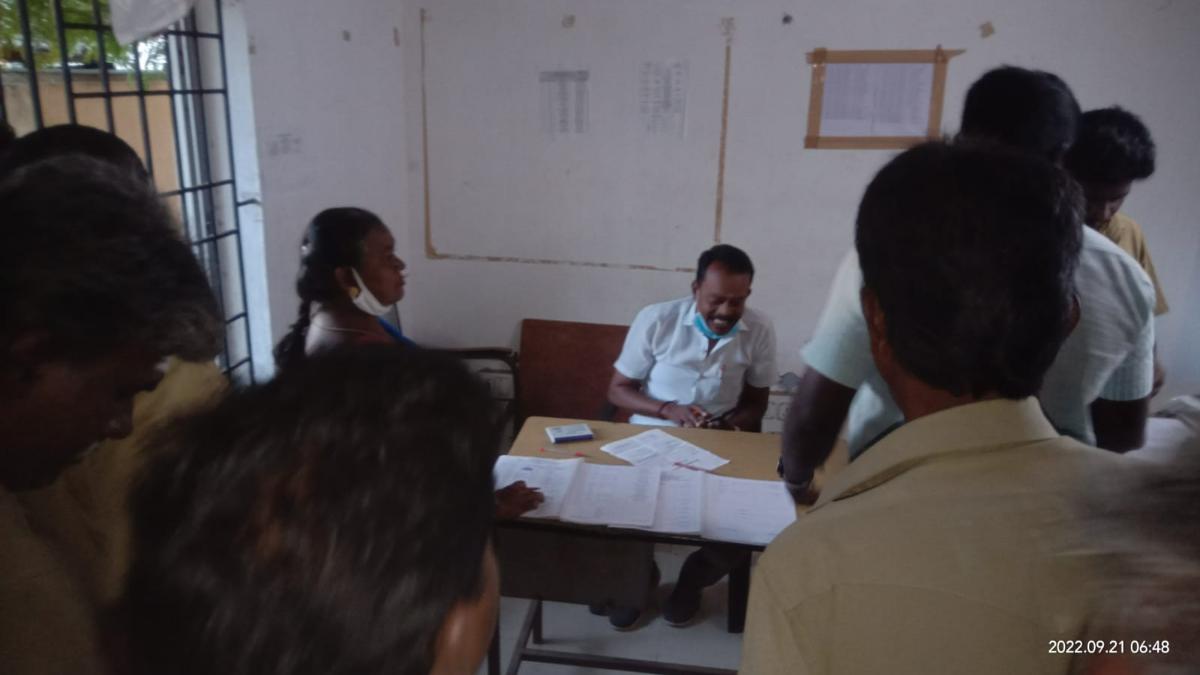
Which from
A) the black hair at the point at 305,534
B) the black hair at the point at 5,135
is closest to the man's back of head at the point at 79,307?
the black hair at the point at 305,534

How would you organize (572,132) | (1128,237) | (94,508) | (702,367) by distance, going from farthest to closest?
(572,132) < (702,367) < (1128,237) < (94,508)

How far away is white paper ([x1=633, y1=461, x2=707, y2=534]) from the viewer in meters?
1.75

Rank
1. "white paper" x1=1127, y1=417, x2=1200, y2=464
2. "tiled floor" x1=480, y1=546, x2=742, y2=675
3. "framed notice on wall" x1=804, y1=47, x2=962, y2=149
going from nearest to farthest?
"white paper" x1=1127, y1=417, x2=1200, y2=464, "tiled floor" x1=480, y1=546, x2=742, y2=675, "framed notice on wall" x1=804, y1=47, x2=962, y2=149

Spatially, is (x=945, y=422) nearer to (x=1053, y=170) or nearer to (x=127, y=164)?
(x=1053, y=170)

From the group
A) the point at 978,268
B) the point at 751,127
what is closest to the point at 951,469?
the point at 978,268

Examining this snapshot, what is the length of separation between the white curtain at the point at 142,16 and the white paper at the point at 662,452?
63.1 inches

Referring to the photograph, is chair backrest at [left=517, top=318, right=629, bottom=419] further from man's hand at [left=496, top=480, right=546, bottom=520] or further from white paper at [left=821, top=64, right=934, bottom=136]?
man's hand at [left=496, top=480, right=546, bottom=520]

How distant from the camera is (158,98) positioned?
227 centimetres

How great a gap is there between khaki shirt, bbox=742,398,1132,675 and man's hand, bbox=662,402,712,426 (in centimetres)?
176

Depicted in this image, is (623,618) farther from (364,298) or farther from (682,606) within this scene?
(364,298)

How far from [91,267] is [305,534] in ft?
1.17

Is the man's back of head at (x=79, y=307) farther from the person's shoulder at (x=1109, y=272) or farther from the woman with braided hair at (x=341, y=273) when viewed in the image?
the woman with braided hair at (x=341, y=273)

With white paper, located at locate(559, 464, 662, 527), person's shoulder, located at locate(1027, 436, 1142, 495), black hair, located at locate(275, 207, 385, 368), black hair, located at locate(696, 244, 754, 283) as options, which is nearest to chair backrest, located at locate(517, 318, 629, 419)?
black hair, located at locate(696, 244, 754, 283)

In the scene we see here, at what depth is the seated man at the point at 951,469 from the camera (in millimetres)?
708
